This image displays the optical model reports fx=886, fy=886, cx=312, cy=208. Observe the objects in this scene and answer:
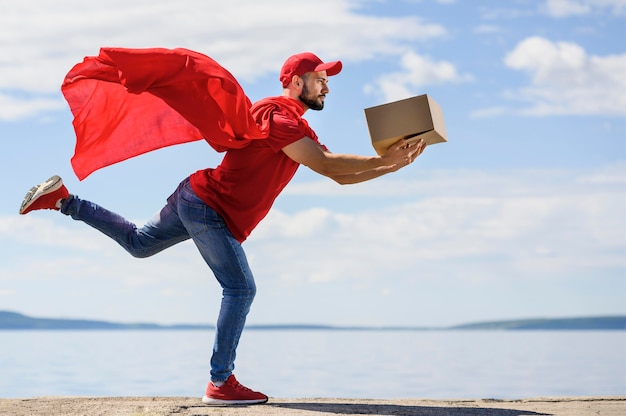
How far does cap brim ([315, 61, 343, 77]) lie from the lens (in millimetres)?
5414

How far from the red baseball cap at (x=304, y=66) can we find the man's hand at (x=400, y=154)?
2.19ft

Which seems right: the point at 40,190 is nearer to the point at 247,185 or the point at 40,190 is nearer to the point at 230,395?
the point at 247,185

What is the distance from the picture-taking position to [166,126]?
5785 mm

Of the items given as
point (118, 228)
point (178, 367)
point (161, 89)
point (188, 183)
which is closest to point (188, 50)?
point (161, 89)

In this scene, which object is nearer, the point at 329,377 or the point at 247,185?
the point at 247,185

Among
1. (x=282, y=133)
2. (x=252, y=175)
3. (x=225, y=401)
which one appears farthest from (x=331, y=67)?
(x=225, y=401)

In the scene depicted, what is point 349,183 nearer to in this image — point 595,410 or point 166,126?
point 166,126

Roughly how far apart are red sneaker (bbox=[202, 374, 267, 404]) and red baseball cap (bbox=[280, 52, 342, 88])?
1.90m

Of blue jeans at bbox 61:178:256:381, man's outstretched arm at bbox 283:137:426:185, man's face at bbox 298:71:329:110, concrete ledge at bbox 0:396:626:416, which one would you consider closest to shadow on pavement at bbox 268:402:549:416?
concrete ledge at bbox 0:396:626:416

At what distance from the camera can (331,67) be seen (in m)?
5.43

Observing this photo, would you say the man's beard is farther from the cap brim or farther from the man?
the cap brim

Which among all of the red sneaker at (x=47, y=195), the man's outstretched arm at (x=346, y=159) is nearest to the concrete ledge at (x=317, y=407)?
the red sneaker at (x=47, y=195)

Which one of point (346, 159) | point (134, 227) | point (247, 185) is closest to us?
point (346, 159)

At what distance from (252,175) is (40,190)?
1.49 m
